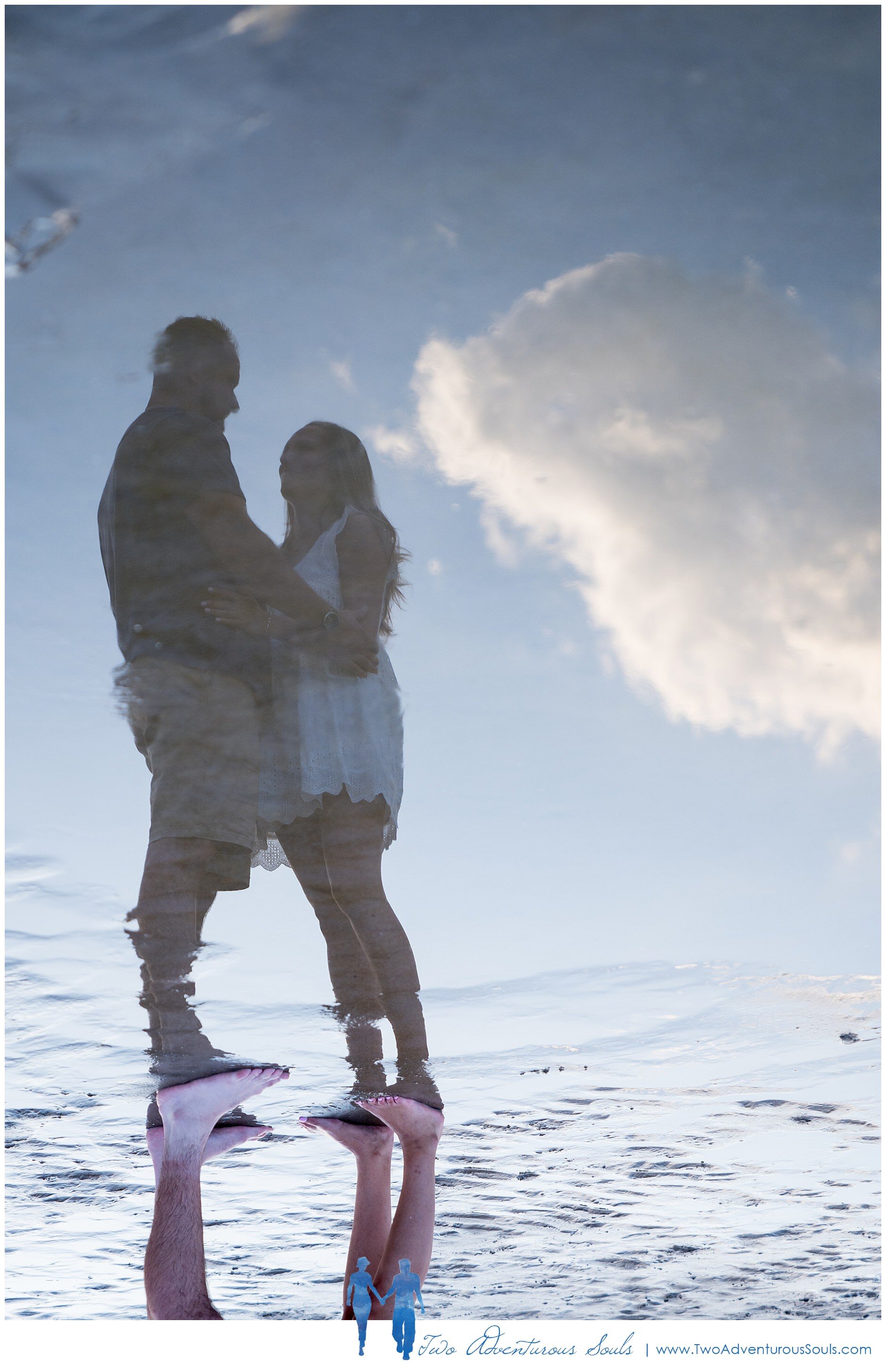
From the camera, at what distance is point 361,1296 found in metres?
2.02

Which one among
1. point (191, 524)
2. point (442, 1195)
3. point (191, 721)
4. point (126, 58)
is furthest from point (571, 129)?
point (442, 1195)

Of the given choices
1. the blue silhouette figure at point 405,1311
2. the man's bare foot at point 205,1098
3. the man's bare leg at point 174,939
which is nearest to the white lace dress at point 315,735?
the man's bare leg at point 174,939

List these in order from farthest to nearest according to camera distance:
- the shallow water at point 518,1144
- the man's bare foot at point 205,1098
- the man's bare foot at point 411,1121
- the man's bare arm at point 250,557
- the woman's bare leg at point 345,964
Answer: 1. the shallow water at point 518,1144
2. the man's bare foot at point 411,1121
3. the man's bare foot at point 205,1098
4. the woman's bare leg at point 345,964
5. the man's bare arm at point 250,557

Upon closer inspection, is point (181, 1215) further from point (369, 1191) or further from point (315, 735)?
point (315, 735)

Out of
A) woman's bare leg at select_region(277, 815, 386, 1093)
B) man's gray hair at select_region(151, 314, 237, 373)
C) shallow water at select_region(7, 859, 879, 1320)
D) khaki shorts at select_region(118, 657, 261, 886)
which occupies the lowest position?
shallow water at select_region(7, 859, 879, 1320)

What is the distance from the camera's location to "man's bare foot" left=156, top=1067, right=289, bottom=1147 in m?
2.01

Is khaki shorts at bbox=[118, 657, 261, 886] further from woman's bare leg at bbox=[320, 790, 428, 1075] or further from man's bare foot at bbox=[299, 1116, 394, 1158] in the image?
man's bare foot at bbox=[299, 1116, 394, 1158]

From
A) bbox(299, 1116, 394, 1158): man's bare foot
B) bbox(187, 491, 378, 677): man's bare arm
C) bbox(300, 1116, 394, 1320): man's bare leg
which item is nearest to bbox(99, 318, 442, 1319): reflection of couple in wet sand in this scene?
A: bbox(187, 491, 378, 677): man's bare arm

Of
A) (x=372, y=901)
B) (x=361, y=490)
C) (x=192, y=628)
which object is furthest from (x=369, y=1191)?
(x=361, y=490)

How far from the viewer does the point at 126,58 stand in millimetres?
1812

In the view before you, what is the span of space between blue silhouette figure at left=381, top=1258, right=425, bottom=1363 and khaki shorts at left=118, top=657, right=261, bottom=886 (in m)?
1.02

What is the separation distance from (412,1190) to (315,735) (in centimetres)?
109

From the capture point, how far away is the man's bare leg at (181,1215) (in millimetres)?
1898

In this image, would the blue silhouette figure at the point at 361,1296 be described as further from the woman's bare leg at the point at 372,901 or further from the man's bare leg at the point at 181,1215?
the woman's bare leg at the point at 372,901
